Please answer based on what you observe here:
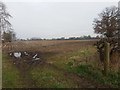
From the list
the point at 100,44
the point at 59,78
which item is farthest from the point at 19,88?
the point at 100,44

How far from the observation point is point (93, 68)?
1444 centimetres

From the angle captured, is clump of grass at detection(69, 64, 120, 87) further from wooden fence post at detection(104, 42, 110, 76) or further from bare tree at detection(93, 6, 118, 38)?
bare tree at detection(93, 6, 118, 38)

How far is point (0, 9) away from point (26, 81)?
2123 inches

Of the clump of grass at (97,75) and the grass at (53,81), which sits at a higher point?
the clump of grass at (97,75)

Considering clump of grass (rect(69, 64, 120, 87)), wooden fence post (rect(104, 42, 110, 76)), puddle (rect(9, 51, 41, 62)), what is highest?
wooden fence post (rect(104, 42, 110, 76))

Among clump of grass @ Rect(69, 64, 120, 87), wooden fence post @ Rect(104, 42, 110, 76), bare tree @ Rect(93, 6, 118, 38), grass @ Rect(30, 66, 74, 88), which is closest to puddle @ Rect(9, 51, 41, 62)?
clump of grass @ Rect(69, 64, 120, 87)

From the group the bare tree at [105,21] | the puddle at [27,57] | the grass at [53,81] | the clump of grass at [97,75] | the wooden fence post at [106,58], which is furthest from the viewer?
the bare tree at [105,21]

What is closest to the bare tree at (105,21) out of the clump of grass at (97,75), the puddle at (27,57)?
the puddle at (27,57)

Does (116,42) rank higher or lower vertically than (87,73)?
higher

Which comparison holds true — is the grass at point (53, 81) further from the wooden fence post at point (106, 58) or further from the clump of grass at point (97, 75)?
the wooden fence post at point (106, 58)

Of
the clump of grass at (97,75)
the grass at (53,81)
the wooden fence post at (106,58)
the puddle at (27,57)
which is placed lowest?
the puddle at (27,57)

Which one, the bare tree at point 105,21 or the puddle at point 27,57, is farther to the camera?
the bare tree at point 105,21

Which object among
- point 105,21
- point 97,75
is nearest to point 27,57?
point 97,75

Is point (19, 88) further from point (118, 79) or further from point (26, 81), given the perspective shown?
point (118, 79)
